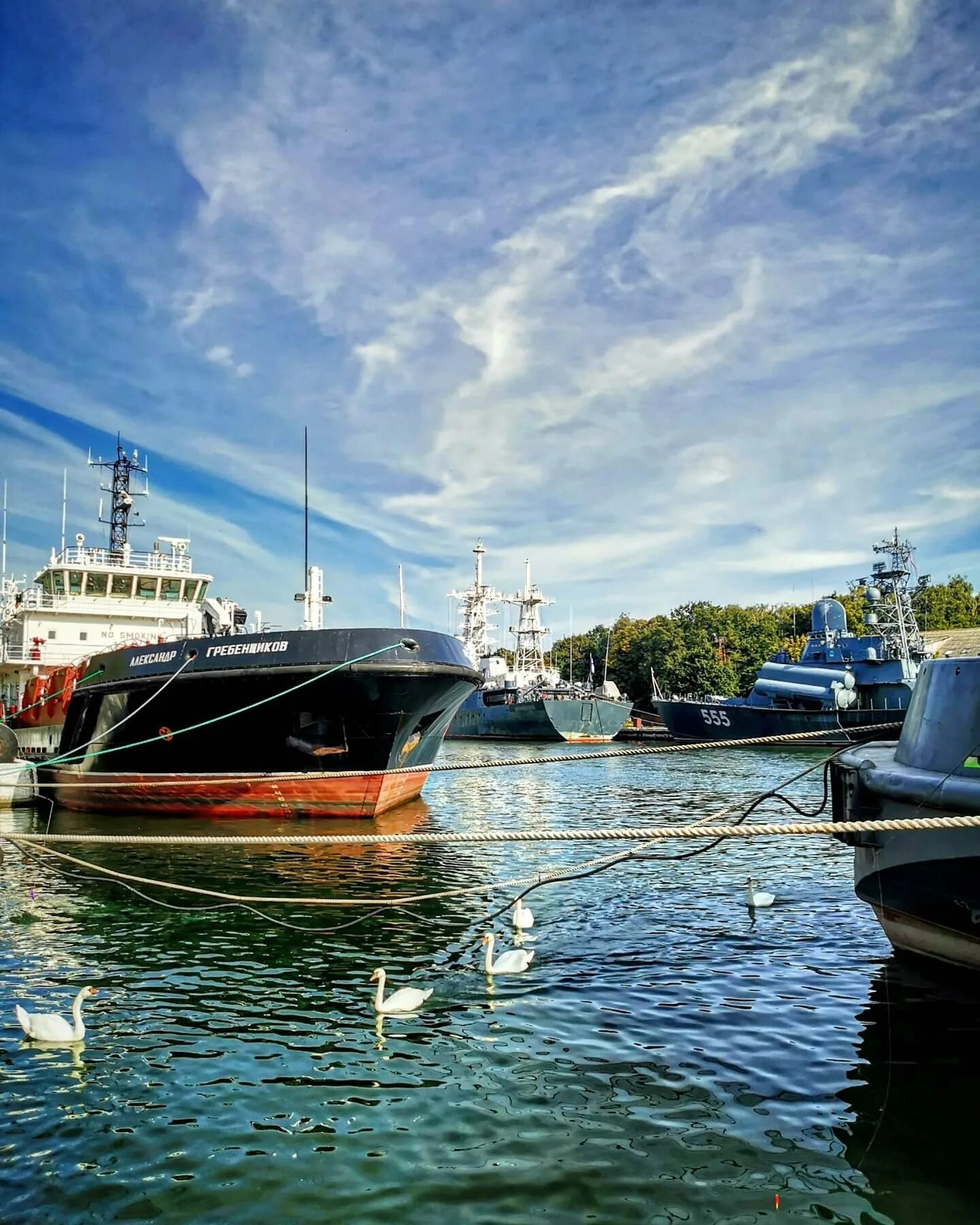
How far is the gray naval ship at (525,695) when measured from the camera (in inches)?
2096

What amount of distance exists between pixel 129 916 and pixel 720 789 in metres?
17.3

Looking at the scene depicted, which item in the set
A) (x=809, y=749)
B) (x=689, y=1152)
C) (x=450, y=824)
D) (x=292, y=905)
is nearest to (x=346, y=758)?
(x=450, y=824)

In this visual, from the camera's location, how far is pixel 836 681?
42.3 meters

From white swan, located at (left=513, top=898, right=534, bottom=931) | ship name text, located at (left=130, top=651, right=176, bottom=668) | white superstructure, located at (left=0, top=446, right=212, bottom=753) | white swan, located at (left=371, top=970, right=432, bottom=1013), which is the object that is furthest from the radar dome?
white swan, located at (left=371, top=970, right=432, bottom=1013)

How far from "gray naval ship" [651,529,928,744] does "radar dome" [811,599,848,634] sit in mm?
40

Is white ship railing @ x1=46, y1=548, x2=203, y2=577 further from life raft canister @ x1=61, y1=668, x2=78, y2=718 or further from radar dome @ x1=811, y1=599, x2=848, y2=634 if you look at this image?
radar dome @ x1=811, y1=599, x2=848, y2=634

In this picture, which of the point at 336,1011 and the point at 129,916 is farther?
the point at 129,916

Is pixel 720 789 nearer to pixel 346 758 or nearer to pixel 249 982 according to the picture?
pixel 346 758

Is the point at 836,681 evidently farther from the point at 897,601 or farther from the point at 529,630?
the point at 529,630

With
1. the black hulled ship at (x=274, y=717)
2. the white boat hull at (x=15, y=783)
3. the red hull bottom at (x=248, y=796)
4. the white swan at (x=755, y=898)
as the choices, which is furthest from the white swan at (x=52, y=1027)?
the white boat hull at (x=15, y=783)

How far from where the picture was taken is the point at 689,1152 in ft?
14.7

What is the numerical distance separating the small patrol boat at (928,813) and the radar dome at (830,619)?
1685 inches

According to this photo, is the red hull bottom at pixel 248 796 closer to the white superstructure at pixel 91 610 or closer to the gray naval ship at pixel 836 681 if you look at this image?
the white superstructure at pixel 91 610

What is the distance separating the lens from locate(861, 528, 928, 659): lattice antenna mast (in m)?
44.6
